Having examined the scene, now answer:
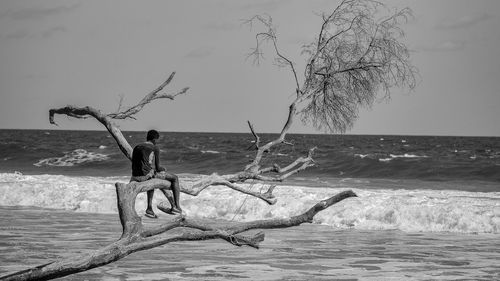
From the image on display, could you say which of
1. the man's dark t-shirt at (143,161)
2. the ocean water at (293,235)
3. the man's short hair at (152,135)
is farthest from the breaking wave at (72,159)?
the man's dark t-shirt at (143,161)

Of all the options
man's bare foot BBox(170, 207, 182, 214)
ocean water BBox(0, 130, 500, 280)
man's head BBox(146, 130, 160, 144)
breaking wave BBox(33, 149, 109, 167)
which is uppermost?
man's head BBox(146, 130, 160, 144)

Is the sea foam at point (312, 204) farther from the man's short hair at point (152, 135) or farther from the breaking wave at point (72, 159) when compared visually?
the breaking wave at point (72, 159)

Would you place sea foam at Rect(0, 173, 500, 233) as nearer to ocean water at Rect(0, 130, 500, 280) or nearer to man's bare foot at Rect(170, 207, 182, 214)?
ocean water at Rect(0, 130, 500, 280)

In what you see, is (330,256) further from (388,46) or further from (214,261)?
(388,46)

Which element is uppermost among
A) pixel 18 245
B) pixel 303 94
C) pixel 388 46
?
pixel 388 46

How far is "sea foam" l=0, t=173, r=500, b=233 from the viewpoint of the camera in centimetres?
2012

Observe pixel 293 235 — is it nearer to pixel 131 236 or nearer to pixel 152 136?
pixel 152 136

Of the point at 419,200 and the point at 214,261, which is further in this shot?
the point at 419,200

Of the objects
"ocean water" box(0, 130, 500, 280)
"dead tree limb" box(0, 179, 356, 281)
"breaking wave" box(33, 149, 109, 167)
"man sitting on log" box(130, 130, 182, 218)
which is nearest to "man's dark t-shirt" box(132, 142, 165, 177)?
"man sitting on log" box(130, 130, 182, 218)

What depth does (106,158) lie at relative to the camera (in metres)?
53.7

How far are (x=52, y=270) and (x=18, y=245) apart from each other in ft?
25.4

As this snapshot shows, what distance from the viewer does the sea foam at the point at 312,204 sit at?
2012 centimetres

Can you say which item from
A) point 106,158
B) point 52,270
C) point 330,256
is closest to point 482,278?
point 330,256

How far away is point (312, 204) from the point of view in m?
23.6
